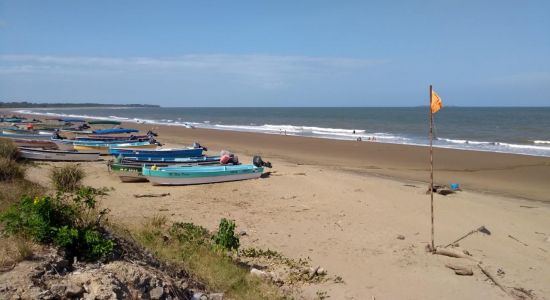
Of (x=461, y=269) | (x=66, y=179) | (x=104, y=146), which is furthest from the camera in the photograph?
(x=104, y=146)

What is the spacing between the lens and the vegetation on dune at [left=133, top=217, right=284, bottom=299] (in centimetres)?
566

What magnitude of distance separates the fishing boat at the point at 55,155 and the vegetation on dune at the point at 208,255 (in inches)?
441

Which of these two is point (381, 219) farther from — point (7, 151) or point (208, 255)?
point (7, 151)

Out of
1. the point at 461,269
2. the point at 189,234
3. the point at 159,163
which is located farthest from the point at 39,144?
the point at 461,269

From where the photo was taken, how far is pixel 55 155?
17.6m

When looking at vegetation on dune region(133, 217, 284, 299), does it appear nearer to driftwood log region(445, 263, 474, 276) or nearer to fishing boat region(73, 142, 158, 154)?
driftwood log region(445, 263, 474, 276)

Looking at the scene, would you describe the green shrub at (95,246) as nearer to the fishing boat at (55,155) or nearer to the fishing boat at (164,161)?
the fishing boat at (164,161)

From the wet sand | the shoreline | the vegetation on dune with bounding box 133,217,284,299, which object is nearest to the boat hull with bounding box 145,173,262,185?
the vegetation on dune with bounding box 133,217,284,299

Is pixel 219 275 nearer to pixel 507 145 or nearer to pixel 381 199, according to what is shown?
pixel 381 199

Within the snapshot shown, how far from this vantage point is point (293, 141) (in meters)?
32.9

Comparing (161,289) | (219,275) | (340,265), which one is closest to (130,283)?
(161,289)

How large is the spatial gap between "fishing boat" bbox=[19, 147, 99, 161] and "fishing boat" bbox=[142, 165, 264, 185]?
5578 mm

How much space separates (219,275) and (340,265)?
2407 millimetres

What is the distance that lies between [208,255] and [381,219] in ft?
17.1
